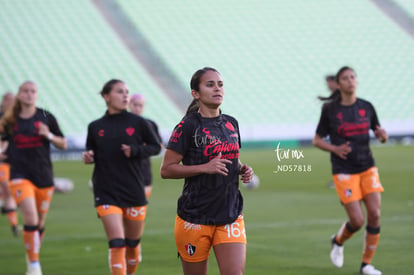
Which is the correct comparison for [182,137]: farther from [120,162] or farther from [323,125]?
[323,125]

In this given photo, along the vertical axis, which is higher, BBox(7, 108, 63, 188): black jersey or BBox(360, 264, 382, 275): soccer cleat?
BBox(7, 108, 63, 188): black jersey

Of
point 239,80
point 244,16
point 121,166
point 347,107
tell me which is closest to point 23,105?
point 121,166

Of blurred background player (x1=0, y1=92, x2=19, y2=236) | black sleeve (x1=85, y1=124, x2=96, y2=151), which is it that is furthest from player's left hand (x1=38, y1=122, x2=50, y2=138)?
blurred background player (x1=0, y1=92, x2=19, y2=236)

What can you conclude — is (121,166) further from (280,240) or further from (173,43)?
(173,43)

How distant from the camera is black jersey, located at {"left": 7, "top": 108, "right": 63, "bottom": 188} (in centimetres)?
918

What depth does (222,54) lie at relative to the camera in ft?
132

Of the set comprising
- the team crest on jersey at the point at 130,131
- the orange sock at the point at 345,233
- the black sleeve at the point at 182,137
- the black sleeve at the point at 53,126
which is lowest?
the orange sock at the point at 345,233

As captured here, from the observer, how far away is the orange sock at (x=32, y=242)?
344 inches

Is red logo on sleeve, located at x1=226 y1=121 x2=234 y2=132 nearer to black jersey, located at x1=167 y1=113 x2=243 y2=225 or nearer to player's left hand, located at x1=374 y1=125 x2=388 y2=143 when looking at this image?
black jersey, located at x1=167 y1=113 x2=243 y2=225

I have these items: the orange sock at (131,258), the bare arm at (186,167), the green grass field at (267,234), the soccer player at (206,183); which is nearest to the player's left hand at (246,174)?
the soccer player at (206,183)

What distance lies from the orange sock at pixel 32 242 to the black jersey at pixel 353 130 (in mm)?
3730

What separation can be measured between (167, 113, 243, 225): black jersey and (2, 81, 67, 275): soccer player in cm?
384

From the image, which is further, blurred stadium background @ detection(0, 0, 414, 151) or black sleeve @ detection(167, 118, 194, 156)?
blurred stadium background @ detection(0, 0, 414, 151)

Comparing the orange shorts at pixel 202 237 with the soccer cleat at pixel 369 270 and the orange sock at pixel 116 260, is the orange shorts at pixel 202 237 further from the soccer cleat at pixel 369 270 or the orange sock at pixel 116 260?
the soccer cleat at pixel 369 270
